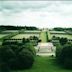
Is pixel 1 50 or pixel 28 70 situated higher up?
pixel 1 50

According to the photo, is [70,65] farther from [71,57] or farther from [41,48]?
[41,48]

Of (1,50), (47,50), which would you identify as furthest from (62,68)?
(47,50)

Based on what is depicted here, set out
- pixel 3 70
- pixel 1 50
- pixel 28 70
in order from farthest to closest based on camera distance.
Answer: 1. pixel 1 50
2. pixel 28 70
3. pixel 3 70

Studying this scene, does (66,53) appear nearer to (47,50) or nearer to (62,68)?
(62,68)

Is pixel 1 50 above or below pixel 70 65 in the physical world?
above

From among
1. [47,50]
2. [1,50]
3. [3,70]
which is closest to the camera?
[3,70]

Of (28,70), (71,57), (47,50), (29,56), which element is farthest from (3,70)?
(47,50)

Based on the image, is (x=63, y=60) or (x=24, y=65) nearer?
(x=24, y=65)

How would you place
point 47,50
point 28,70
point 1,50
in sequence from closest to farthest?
point 28,70
point 1,50
point 47,50

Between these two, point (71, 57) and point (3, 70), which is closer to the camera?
point (3, 70)
